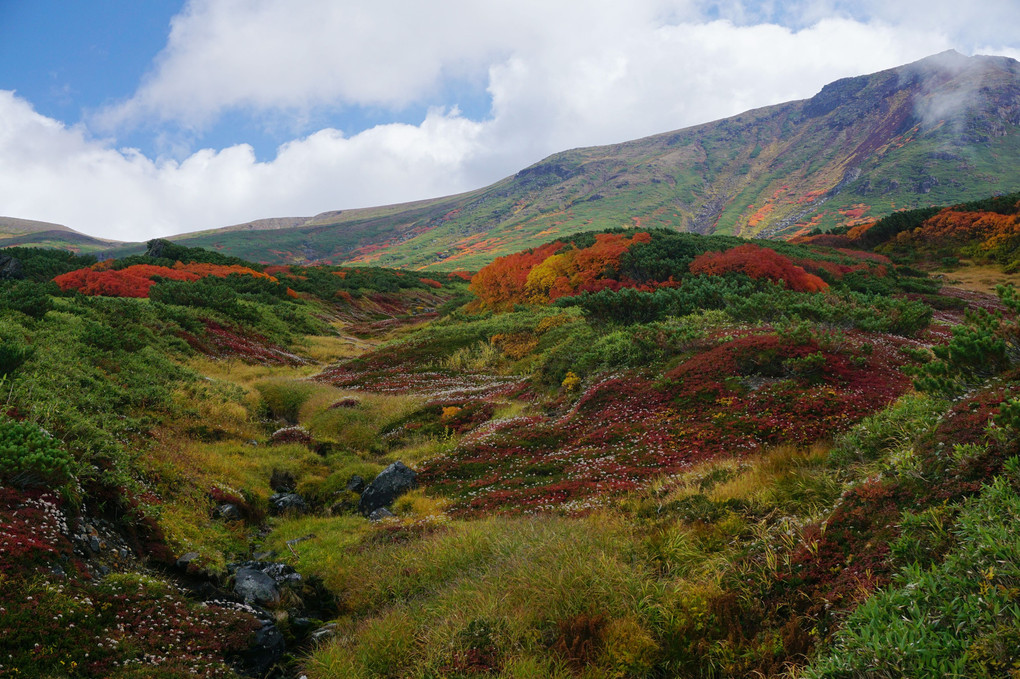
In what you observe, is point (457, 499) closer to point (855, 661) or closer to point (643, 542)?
point (643, 542)

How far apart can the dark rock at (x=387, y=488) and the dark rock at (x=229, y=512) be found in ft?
8.56

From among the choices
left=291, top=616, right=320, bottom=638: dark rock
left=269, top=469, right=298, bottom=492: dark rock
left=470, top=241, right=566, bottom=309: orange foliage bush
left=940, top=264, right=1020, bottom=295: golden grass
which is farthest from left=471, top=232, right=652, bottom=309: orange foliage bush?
left=291, top=616, right=320, bottom=638: dark rock

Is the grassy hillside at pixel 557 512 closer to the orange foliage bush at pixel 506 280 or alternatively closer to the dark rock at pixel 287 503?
the dark rock at pixel 287 503

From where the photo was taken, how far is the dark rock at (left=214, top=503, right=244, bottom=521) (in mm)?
10820

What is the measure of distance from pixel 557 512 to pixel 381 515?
4633mm

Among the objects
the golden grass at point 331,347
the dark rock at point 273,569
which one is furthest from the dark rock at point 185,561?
the golden grass at point 331,347

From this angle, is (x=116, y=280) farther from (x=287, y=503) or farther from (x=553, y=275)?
(x=287, y=503)

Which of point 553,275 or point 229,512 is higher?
point 553,275

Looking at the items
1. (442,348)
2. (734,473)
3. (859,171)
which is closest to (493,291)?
(442,348)

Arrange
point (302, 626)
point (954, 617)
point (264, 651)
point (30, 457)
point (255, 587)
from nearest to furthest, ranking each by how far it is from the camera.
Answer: point (954, 617)
point (264, 651)
point (30, 457)
point (302, 626)
point (255, 587)

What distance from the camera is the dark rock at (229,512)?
35.5ft

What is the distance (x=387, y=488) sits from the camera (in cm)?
1254

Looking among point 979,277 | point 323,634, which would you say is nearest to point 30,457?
point 323,634

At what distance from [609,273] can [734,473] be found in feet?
116
